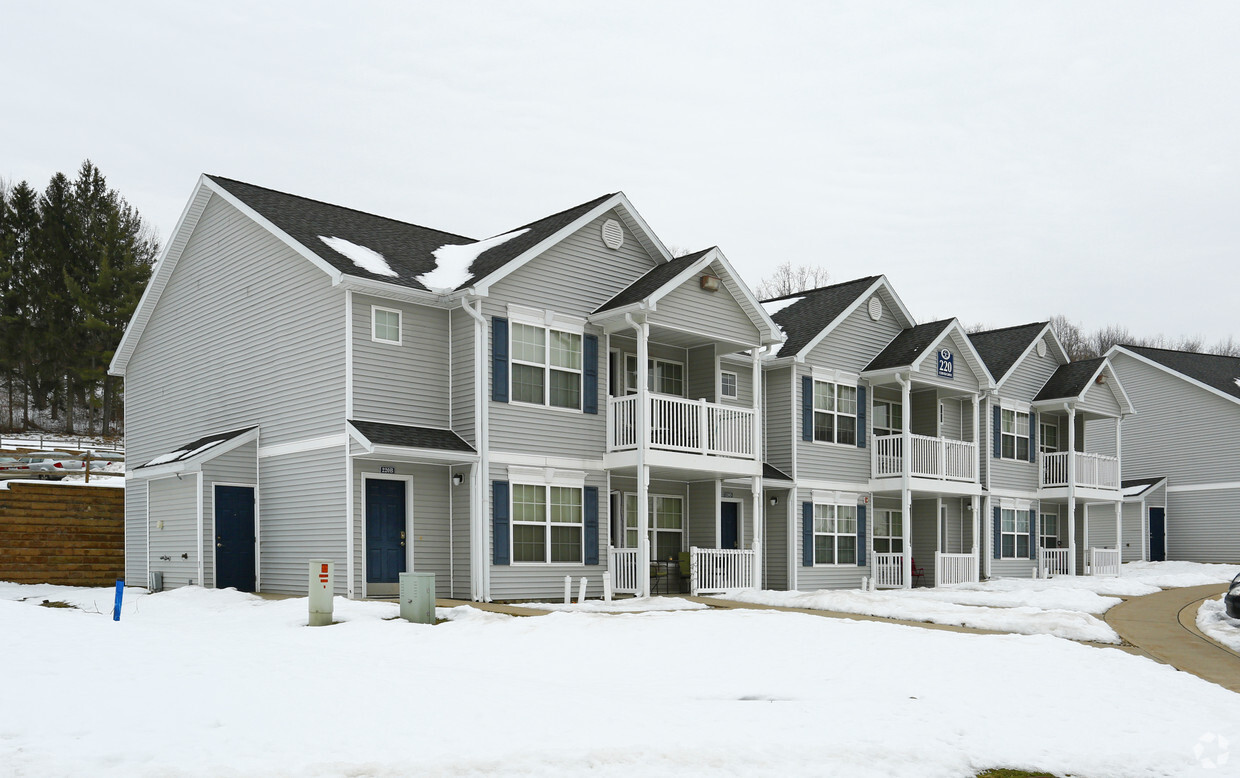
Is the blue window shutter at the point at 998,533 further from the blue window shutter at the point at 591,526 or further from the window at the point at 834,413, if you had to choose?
the blue window shutter at the point at 591,526

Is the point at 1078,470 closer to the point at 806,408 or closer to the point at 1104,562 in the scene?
the point at 1104,562

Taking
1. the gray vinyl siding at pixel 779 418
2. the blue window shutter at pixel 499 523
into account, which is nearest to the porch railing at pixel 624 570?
the blue window shutter at pixel 499 523

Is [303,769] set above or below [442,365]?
below

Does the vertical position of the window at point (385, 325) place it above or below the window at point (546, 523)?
above

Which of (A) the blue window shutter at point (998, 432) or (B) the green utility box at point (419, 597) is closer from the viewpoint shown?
(B) the green utility box at point (419, 597)

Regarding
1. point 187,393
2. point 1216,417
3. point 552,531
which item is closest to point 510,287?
point 552,531

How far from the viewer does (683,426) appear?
2245 cm

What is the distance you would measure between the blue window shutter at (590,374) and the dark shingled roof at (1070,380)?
59.2 feet

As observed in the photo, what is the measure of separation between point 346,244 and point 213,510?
18.4ft

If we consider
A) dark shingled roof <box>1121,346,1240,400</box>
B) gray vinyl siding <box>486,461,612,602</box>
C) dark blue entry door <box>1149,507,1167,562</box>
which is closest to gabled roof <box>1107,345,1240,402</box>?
dark shingled roof <box>1121,346,1240,400</box>

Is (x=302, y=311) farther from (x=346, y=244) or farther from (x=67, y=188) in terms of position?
(x=67, y=188)

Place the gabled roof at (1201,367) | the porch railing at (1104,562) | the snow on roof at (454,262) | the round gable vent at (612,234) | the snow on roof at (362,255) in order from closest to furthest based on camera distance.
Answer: the snow on roof at (362,255), the snow on roof at (454,262), the round gable vent at (612,234), the porch railing at (1104,562), the gabled roof at (1201,367)

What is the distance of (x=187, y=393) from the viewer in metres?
24.2

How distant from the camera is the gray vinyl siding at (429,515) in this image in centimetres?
1988
